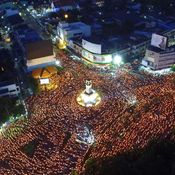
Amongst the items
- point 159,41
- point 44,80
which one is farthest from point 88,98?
point 159,41

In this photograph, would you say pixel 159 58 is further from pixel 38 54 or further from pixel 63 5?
pixel 63 5

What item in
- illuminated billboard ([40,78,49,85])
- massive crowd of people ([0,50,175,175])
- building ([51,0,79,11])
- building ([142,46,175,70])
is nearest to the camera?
massive crowd of people ([0,50,175,175])

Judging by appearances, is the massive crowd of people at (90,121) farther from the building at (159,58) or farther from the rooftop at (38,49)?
the rooftop at (38,49)

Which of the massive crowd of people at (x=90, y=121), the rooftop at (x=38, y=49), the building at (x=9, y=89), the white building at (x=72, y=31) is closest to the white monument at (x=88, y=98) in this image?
the massive crowd of people at (x=90, y=121)

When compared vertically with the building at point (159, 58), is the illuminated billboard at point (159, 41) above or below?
above

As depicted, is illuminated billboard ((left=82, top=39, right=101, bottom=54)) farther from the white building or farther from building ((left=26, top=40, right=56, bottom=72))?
building ((left=26, top=40, right=56, bottom=72))

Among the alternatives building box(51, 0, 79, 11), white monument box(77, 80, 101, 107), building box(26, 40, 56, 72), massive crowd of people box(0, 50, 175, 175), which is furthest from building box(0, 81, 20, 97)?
building box(51, 0, 79, 11)
